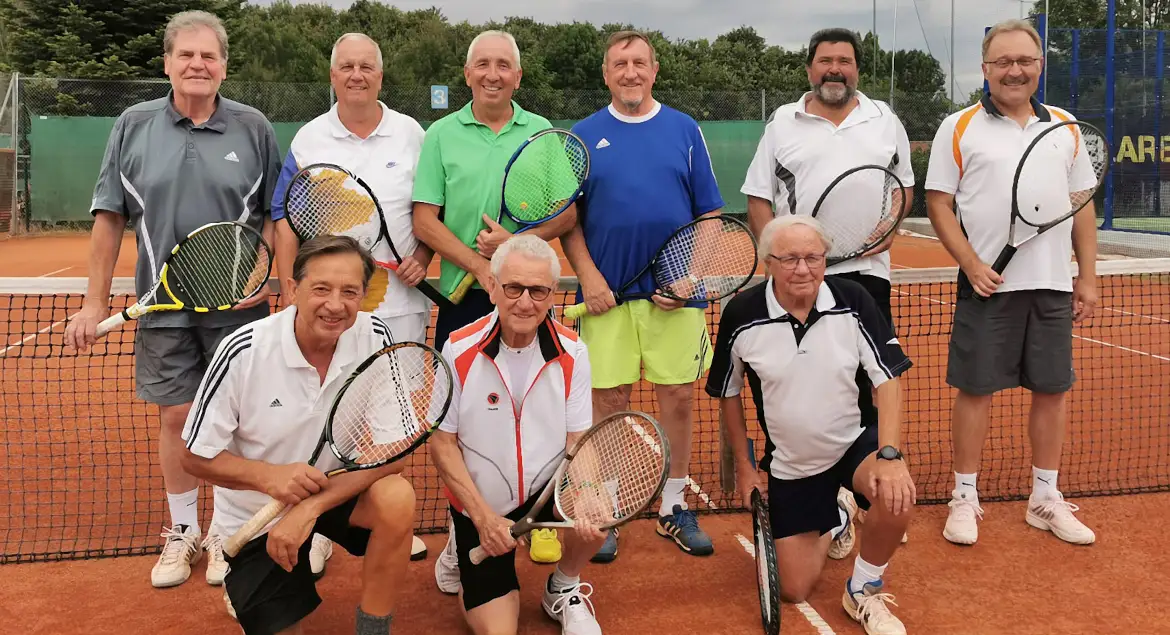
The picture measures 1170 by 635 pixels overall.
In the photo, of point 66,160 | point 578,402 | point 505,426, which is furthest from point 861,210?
point 66,160

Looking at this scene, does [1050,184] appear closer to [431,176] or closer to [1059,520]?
[1059,520]

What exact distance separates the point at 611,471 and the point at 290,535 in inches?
34.9

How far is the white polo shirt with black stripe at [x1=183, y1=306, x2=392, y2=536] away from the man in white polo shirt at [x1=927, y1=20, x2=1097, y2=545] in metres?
2.40

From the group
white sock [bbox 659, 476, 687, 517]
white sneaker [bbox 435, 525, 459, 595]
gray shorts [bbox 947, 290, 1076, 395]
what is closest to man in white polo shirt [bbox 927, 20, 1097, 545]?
gray shorts [bbox 947, 290, 1076, 395]

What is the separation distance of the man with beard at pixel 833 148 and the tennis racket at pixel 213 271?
1.84 metres

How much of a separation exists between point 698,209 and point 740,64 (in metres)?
34.3

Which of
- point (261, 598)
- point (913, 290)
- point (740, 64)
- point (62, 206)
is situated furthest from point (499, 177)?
point (740, 64)

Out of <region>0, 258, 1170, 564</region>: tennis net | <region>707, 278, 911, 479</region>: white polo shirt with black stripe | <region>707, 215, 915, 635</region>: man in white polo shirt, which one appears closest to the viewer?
<region>707, 215, 915, 635</region>: man in white polo shirt

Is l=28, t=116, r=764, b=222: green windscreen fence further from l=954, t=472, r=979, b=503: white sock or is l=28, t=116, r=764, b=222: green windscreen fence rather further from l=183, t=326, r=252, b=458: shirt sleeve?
l=183, t=326, r=252, b=458: shirt sleeve

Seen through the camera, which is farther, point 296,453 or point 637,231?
point 637,231

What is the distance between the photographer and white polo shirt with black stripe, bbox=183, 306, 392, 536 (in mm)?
2467

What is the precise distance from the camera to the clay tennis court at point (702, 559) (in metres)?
3.03

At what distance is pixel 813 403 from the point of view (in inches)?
118

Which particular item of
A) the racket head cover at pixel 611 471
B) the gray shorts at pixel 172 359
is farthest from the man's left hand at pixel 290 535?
the gray shorts at pixel 172 359
